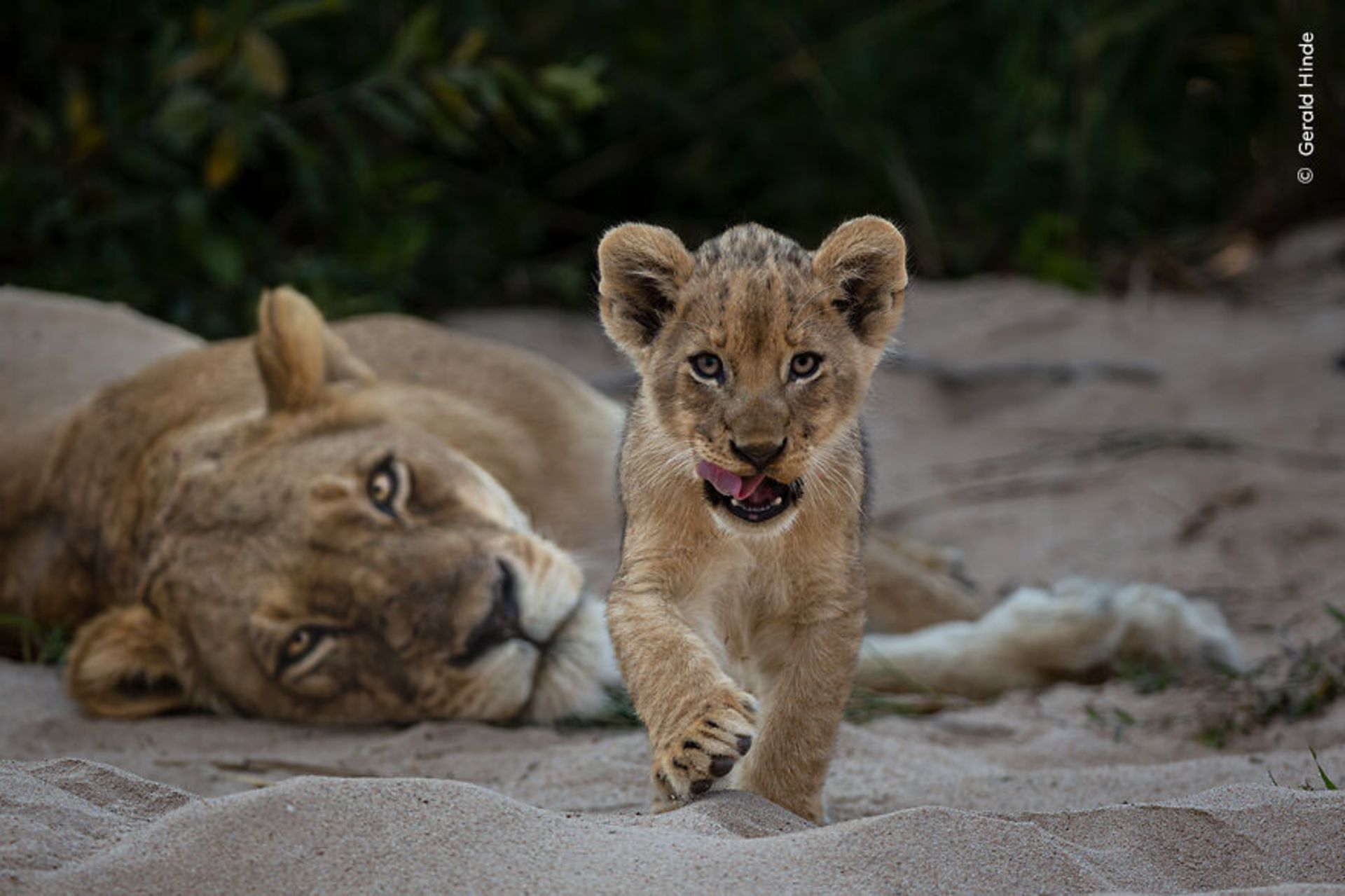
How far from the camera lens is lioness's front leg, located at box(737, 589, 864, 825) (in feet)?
9.17

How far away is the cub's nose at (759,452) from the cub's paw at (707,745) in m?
0.36

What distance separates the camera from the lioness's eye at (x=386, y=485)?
389 cm

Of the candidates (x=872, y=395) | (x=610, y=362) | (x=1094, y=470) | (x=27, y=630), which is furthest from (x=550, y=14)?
(x=872, y=395)

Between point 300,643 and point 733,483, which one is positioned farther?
point 300,643

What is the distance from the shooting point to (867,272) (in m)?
2.90

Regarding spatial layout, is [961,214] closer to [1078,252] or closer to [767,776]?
[1078,252]

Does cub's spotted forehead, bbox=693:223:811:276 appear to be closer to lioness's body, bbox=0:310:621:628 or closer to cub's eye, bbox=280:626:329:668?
cub's eye, bbox=280:626:329:668

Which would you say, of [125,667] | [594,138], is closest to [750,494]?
[125,667]

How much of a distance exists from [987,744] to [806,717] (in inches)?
47.2

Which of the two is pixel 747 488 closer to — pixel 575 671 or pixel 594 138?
pixel 575 671

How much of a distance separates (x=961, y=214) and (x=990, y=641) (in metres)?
4.68

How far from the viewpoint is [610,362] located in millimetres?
7359

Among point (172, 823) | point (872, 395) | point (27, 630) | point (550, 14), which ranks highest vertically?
point (550, 14)

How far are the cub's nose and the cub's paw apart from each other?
0.36 meters
